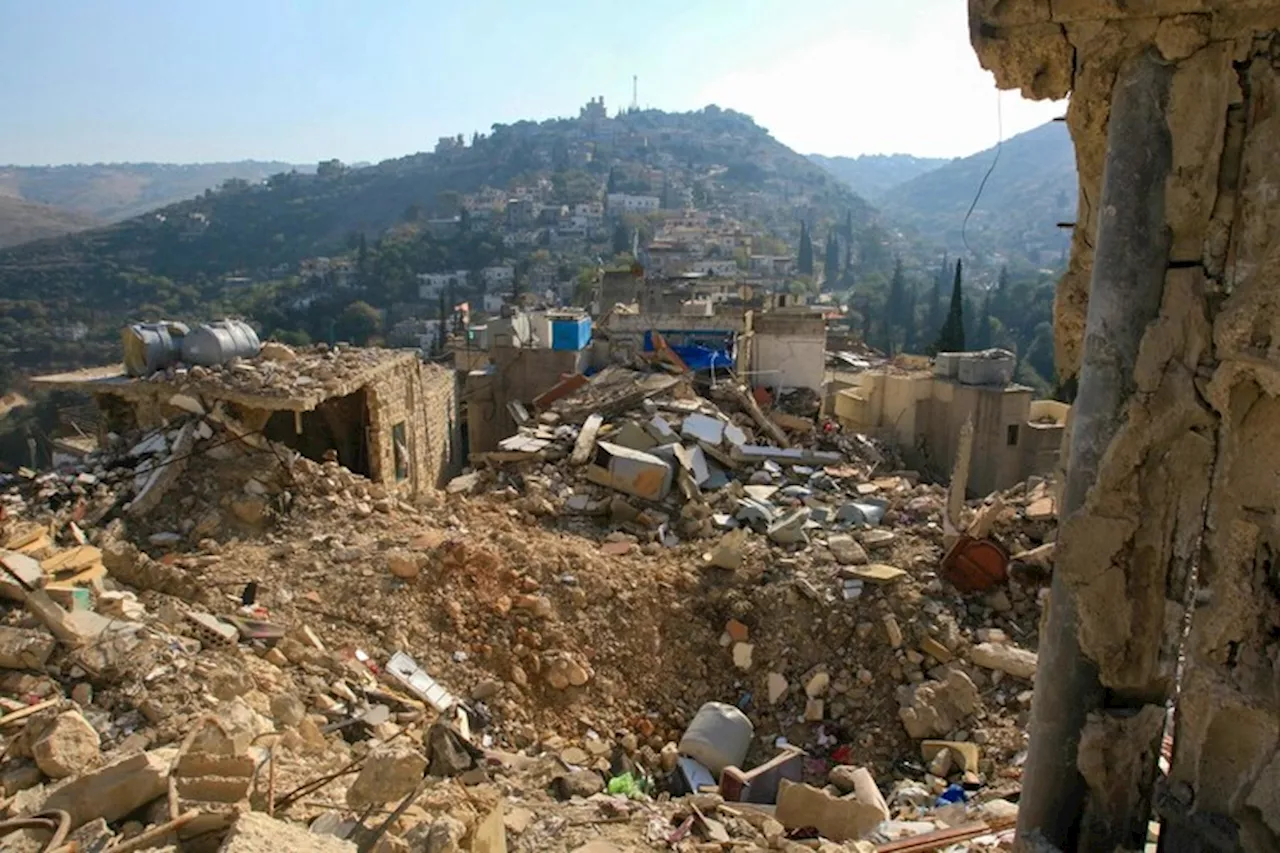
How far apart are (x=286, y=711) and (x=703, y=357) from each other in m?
11.9

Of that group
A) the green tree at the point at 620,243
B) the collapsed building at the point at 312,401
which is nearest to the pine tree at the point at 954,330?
the collapsed building at the point at 312,401

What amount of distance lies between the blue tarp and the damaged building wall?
1328 cm

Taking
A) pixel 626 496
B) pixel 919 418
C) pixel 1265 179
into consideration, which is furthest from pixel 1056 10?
pixel 919 418

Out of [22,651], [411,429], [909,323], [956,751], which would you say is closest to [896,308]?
[909,323]

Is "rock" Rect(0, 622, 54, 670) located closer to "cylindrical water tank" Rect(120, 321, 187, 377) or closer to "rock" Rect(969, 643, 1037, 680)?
"cylindrical water tank" Rect(120, 321, 187, 377)

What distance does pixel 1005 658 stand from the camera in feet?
25.8

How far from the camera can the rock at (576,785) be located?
20.3 feet

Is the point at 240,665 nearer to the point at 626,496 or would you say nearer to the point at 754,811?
the point at 754,811

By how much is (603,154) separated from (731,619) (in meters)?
174

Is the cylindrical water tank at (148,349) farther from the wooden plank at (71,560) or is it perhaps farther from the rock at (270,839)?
the rock at (270,839)

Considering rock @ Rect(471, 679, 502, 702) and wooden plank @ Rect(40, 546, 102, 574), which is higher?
wooden plank @ Rect(40, 546, 102, 574)

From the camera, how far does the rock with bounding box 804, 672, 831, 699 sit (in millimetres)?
8109

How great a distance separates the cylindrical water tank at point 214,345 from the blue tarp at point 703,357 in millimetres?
7645

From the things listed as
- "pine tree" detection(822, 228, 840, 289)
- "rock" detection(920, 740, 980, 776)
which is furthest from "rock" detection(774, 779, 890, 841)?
"pine tree" detection(822, 228, 840, 289)
